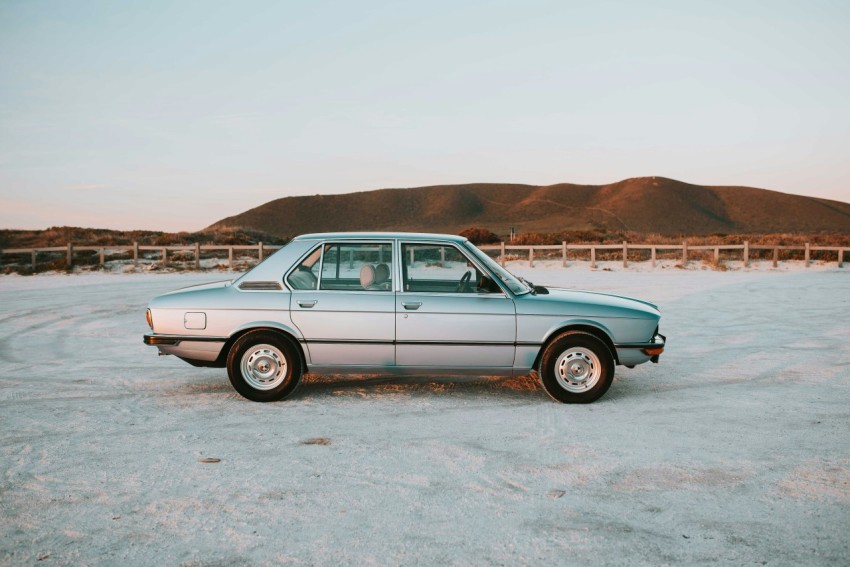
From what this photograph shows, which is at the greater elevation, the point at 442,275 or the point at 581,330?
the point at 442,275

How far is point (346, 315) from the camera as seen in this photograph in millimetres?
6359

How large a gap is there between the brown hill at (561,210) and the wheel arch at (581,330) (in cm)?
11169

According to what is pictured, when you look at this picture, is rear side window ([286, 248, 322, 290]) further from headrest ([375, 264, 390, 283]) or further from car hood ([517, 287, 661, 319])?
car hood ([517, 287, 661, 319])

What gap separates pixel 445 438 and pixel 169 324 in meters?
2.92

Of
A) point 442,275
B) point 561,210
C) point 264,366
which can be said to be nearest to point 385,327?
point 442,275

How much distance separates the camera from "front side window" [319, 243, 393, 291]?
21.4 feet

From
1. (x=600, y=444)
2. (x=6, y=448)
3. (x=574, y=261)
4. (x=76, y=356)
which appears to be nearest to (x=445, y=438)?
(x=600, y=444)

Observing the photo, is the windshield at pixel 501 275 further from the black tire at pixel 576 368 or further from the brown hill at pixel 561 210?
the brown hill at pixel 561 210

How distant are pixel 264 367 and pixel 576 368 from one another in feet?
9.69

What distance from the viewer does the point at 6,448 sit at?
509 centimetres

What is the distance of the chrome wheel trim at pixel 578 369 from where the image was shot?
6.42 m

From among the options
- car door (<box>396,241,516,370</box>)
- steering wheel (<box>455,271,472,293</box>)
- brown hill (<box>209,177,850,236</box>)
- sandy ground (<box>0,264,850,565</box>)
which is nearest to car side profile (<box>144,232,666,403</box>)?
car door (<box>396,241,516,370</box>)

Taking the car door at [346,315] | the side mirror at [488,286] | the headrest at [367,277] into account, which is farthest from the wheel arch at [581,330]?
the headrest at [367,277]

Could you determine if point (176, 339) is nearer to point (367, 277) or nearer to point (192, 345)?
point (192, 345)
